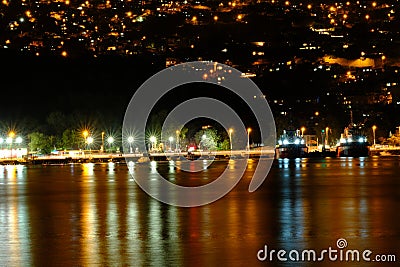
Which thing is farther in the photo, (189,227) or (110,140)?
(110,140)

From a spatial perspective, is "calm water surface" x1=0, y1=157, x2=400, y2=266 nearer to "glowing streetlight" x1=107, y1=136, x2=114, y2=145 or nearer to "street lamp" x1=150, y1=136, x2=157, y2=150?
"glowing streetlight" x1=107, y1=136, x2=114, y2=145

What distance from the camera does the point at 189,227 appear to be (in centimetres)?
1351

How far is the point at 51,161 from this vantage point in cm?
5984

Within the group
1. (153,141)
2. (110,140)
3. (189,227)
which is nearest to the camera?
(189,227)

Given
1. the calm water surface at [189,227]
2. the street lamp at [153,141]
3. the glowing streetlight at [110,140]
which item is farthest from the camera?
the street lamp at [153,141]

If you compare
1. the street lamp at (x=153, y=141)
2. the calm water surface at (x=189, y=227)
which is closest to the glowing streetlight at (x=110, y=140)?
the street lamp at (x=153, y=141)

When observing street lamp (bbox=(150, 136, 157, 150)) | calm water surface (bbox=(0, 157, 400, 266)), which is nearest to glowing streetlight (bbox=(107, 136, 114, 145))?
street lamp (bbox=(150, 136, 157, 150))

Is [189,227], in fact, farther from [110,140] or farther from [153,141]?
[153,141]

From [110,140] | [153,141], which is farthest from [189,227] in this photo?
[153,141]

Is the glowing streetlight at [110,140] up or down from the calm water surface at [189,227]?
up

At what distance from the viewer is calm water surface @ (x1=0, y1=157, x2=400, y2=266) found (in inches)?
417

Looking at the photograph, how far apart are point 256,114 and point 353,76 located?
22316mm

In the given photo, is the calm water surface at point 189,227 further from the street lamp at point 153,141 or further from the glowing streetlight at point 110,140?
the street lamp at point 153,141

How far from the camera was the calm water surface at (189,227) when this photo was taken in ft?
34.8
